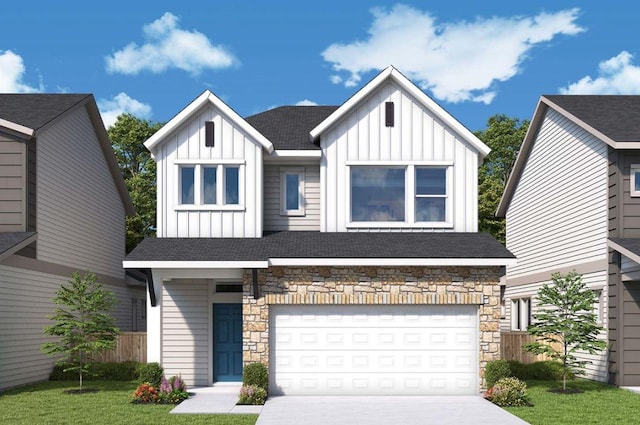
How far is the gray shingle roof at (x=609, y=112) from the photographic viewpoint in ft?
66.6

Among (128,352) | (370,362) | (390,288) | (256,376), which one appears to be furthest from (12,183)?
(370,362)

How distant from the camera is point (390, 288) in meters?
18.3

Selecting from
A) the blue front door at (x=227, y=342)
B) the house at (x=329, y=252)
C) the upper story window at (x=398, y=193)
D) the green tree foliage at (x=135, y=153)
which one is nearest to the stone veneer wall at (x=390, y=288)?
the house at (x=329, y=252)

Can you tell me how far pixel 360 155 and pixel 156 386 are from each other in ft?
28.1

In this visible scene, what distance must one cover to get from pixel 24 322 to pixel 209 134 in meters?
7.85

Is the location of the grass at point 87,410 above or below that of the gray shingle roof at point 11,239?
below

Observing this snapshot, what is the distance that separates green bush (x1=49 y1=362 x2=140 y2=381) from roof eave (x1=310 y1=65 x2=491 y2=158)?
953 cm

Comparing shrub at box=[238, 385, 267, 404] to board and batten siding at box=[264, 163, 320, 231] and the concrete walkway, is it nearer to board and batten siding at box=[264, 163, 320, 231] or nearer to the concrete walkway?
the concrete walkway

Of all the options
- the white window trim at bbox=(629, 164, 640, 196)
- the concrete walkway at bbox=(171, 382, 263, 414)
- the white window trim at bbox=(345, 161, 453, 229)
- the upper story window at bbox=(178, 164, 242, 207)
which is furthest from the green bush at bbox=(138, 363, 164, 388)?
the white window trim at bbox=(629, 164, 640, 196)

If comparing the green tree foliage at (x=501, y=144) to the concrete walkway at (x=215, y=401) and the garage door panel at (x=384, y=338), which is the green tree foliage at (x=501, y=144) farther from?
the concrete walkway at (x=215, y=401)

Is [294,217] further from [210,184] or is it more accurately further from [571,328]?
[571,328]

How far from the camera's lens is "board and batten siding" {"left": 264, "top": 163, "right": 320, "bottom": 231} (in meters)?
20.5

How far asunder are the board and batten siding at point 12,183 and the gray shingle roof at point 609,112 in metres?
17.3

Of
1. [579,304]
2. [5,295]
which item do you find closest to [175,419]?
[5,295]
